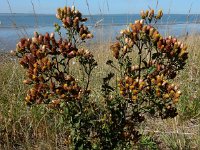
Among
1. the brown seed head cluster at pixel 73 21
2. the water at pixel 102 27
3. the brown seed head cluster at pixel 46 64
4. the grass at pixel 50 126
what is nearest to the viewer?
the brown seed head cluster at pixel 46 64

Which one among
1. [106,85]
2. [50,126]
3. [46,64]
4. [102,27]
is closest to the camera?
[46,64]

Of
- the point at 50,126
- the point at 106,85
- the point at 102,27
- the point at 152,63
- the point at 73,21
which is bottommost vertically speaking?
the point at 50,126

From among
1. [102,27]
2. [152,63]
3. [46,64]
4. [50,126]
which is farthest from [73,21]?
[102,27]

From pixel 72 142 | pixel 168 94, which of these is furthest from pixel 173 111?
pixel 72 142

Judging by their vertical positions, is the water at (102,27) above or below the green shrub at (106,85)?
below

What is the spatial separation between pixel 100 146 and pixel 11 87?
5.81 feet

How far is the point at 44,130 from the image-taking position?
3125mm

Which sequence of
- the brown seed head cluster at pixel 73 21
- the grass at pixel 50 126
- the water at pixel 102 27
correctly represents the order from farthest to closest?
the water at pixel 102 27 < the grass at pixel 50 126 < the brown seed head cluster at pixel 73 21

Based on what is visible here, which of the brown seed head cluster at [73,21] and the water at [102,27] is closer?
the brown seed head cluster at [73,21]

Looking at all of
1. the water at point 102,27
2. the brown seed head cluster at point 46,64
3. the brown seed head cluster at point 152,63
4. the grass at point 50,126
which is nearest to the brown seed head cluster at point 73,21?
the brown seed head cluster at point 46,64

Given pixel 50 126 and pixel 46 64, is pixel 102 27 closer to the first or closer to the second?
pixel 50 126

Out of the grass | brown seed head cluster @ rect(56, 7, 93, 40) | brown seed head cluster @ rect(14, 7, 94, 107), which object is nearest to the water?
the grass

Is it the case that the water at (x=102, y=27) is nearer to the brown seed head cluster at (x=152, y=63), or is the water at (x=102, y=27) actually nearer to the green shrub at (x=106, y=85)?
the green shrub at (x=106, y=85)

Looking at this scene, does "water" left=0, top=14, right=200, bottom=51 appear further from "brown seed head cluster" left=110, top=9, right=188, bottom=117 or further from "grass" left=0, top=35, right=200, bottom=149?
"brown seed head cluster" left=110, top=9, right=188, bottom=117
